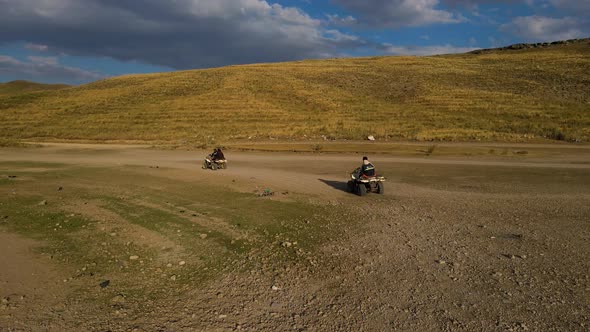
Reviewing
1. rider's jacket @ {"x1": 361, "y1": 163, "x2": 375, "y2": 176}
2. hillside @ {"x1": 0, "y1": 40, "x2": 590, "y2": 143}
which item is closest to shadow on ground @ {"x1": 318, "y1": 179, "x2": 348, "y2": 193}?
rider's jacket @ {"x1": 361, "y1": 163, "x2": 375, "y2": 176}

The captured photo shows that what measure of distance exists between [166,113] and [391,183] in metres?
42.2

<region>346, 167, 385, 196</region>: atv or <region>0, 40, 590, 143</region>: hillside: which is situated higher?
<region>0, 40, 590, 143</region>: hillside

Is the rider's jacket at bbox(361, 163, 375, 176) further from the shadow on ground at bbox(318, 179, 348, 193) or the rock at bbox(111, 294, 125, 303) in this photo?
the rock at bbox(111, 294, 125, 303)

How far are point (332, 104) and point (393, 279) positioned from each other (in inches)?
1954

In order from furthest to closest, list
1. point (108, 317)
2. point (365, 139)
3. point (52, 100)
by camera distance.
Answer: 1. point (52, 100)
2. point (365, 139)
3. point (108, 317)

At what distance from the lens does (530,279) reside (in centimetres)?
745

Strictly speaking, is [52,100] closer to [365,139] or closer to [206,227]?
[365,139]

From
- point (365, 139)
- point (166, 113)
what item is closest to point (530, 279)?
point (365, 139)

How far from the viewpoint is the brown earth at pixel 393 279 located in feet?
20.2

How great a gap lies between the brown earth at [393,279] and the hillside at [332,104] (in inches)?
1040

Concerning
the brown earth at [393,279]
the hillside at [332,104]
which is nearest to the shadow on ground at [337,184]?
the brown earth at [393,279]

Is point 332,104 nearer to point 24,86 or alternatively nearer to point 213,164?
point 213,164

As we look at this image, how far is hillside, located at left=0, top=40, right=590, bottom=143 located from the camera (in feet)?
141

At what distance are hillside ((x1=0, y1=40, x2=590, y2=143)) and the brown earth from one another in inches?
1040
